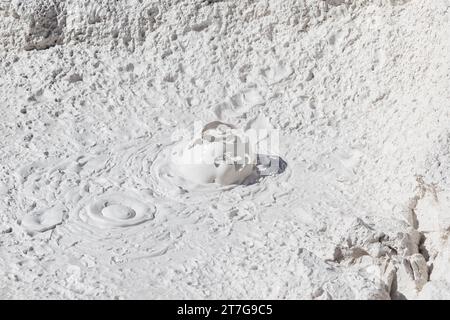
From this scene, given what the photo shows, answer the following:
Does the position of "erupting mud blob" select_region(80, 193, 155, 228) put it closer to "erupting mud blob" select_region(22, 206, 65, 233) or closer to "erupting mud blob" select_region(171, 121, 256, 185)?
"erupting mud blob" select_region(22, 206, 65, 233)

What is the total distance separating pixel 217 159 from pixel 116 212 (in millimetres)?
555

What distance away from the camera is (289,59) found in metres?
5.05

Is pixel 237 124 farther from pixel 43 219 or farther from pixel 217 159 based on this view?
pixel 43 219

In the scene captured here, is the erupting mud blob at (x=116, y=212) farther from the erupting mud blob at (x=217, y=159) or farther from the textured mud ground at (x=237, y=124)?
the erupting mud blob at (x=217, y=159)

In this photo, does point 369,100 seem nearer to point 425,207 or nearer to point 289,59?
point 289,59

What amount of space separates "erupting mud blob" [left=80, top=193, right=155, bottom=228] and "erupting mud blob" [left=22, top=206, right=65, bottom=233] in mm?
112

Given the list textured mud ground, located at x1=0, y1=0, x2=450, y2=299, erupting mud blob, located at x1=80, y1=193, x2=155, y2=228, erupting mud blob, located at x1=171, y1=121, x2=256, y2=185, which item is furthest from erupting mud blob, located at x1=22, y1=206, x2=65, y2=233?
erupting mud blob, located at x1=171, y1=121, x2=256, y2=185

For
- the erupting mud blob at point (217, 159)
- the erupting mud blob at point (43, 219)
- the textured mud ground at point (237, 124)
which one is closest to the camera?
the textured mud ground at point (237, 124)

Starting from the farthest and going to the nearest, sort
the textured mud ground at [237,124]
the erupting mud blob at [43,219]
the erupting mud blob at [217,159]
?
the erupting mud blob at [217,159] < the erupting mud blob at [43,219] < the textured mud ground at [237,124]

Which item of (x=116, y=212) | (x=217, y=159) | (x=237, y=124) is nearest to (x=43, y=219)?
(x=116, y=212)

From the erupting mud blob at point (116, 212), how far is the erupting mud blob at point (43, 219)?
0.11 metres

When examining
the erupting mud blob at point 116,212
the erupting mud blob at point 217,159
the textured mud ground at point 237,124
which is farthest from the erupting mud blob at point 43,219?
the erupting mud blob at point 217,159

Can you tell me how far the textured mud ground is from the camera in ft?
12.4

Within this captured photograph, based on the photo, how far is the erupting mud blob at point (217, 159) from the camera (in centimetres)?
441
